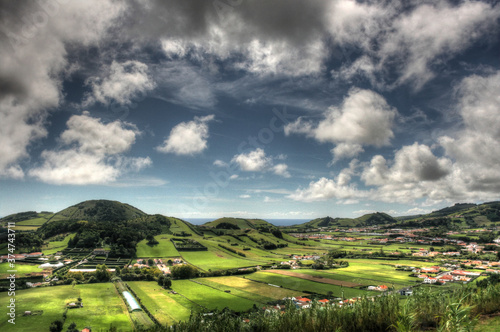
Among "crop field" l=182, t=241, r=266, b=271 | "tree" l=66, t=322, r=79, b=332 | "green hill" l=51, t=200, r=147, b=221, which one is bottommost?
"crop field" l=182, t=241, r=266, b=271

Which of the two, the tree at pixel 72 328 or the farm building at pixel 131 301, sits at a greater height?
the tree at pixel 72 328

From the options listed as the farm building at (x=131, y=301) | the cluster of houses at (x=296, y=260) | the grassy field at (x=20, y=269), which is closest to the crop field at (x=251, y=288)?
the farm building at (x=131, y=301)

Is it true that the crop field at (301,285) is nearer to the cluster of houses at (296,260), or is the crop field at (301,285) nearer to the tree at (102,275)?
the cluster of houses at (296,260)

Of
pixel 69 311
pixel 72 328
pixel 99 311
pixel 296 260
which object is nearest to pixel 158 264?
pixel 99 311

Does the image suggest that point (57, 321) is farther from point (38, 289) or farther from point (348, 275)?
point (348, 275)

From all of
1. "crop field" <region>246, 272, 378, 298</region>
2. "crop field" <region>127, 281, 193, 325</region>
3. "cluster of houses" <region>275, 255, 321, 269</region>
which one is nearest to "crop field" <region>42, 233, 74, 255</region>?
"crop field" <region>127, 281, 193, 325</region>

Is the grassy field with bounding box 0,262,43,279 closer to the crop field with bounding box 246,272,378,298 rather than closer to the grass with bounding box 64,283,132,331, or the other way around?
the grass with bounding box 64,283,132,331
